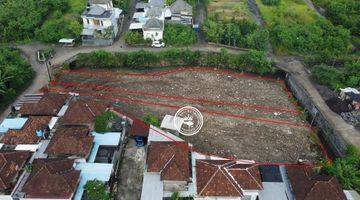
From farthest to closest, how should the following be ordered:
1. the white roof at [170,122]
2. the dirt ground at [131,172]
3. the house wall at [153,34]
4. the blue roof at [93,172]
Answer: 1. the house wall at [153,34]
2. the white roof at [170,122]
3. the dirt ground at [131,172]
4. the blue roof at [93,172]

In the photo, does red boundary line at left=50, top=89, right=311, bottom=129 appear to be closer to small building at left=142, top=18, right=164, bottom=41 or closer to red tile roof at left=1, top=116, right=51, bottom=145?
red tile roof at left=1, top=116, right=51, bottom=145

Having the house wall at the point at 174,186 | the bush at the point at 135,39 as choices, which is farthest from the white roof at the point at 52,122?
the bush at the point at 135,39

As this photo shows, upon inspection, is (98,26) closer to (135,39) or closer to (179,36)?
(135,39)

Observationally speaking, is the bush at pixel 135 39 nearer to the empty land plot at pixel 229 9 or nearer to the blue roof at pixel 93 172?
the empty land plot at pixel 229 9

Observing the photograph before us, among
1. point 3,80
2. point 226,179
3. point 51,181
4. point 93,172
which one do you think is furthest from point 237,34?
point 51,181

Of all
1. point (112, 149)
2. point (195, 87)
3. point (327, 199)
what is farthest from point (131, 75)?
point (327, 199)
